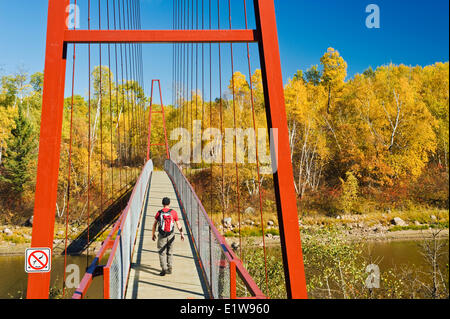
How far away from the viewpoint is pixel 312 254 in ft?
49.0

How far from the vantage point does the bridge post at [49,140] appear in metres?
3.39

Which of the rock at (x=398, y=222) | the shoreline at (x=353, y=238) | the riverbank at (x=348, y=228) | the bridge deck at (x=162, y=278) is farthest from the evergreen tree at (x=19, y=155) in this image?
the rock at (x=398, y=222)

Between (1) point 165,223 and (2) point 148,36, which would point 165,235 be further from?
(2) point 148,36

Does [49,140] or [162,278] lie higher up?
[49,140]

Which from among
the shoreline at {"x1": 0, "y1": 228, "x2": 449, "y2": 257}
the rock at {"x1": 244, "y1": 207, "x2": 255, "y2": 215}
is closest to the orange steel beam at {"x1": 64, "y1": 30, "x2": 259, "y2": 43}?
the shoreline at {"x1": 0, "y1": 228, "x2": 449, "y2": 257}

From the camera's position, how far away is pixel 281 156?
3.51m

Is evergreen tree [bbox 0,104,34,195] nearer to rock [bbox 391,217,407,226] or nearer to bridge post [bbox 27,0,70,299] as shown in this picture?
bridge post [bbox 27,0,70,299]

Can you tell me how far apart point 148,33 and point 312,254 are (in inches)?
530

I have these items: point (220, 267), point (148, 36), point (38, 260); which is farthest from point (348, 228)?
point (38, 260)

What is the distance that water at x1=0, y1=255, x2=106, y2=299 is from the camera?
14672mm

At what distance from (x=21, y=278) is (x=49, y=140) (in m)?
17.5
